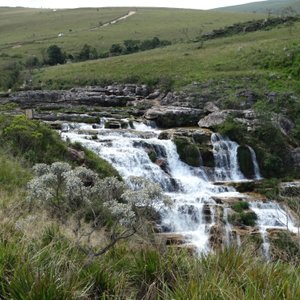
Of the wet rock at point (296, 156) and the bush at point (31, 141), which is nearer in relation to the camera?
the bush at point (31, 141)

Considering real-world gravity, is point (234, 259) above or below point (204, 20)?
above

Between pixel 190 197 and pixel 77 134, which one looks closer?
pixel 190 197

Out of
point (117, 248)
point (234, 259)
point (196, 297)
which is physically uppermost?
point (196, 297)

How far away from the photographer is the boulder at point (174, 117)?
107 feet

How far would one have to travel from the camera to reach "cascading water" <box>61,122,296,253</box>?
20188mm

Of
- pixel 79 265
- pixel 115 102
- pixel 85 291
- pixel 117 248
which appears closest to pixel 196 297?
pixel 85 291

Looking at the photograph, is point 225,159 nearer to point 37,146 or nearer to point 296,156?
point 296,156

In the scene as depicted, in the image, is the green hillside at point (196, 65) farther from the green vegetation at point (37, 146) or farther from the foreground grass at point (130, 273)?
the foreground grass at point (130, 273)

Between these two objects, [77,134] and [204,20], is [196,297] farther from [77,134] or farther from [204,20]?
[204,20]

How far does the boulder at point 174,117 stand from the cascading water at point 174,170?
163cm

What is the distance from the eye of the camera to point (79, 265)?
5.52 meters

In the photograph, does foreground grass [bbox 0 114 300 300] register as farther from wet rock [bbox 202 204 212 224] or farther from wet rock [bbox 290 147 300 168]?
wet rock [bbox 290 147 300 168]

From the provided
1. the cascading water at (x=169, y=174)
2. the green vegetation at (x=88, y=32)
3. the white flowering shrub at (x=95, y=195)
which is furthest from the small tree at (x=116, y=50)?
the white flowering shrub at (x=95, y=195)

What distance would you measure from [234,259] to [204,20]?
107625 millimetres
